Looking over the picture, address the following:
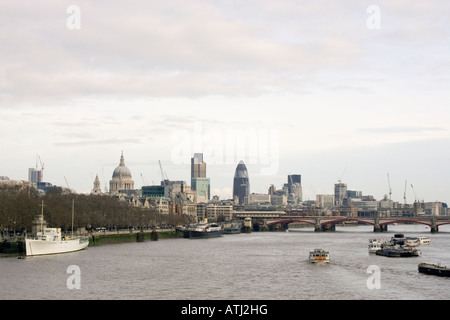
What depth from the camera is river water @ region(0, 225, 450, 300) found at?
52.9m

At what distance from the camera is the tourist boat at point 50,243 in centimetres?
8469

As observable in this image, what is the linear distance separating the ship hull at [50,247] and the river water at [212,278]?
236 cm

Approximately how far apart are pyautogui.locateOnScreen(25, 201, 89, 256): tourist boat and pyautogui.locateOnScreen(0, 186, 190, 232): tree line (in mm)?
8955

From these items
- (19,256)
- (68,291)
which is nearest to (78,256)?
(19,256)

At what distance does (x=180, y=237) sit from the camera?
153625 millimetres

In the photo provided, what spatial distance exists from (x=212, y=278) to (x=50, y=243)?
32081 mm

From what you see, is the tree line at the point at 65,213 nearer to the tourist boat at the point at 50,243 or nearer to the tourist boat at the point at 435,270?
the tourist boat at the point at 50,243
